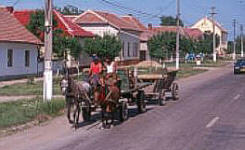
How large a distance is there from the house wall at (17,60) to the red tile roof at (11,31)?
51 centimetres

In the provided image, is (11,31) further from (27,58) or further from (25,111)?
(25,111)

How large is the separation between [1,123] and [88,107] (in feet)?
8.04

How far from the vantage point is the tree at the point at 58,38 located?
1961 inches

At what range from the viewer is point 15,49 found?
4706cm

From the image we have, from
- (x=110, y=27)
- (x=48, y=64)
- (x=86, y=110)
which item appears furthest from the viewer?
(x=110, y=27)

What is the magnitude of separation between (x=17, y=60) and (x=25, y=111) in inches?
1084

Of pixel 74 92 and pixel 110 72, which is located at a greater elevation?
pixel 110 72

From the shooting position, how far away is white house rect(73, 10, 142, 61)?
7256 cm

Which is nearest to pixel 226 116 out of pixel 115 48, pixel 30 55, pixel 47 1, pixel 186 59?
pixel 47 1

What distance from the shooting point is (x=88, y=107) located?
58.2ft

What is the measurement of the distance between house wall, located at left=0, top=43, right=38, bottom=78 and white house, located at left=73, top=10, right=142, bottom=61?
17.9 meters

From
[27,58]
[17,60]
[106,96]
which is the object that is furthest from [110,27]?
[106,96]

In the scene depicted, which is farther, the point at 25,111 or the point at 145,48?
the point at 145,48

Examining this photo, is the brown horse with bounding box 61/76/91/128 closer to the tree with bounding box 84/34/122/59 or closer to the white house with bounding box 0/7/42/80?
the white house with bounding box 0/7/42/80
